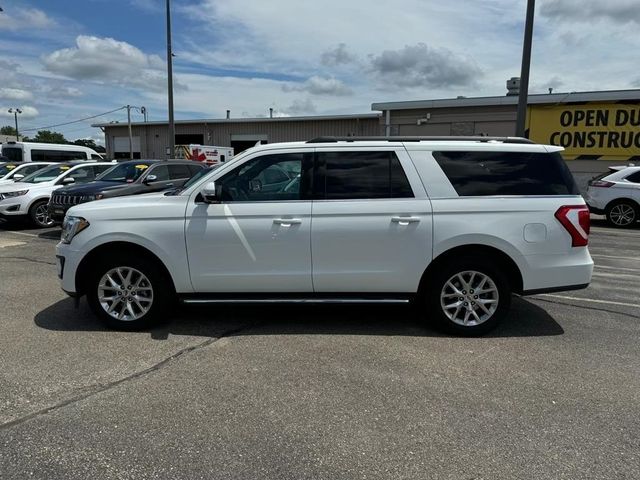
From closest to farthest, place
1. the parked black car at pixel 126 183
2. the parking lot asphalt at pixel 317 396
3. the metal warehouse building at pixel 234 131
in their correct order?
the parking lot asphalt at pixel 317 396, the parked black car at pixel 126 183, the metal warehouse building at pixel 234 131

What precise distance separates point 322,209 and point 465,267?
1424 millimetres

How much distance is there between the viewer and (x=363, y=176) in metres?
4.80

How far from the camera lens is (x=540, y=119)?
63.6ft

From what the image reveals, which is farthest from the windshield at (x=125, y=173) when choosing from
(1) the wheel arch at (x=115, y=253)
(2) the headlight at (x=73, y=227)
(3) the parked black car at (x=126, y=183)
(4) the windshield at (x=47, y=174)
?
(1) the wheel arch at (x=115, y=253)

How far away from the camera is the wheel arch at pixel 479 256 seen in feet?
15.5

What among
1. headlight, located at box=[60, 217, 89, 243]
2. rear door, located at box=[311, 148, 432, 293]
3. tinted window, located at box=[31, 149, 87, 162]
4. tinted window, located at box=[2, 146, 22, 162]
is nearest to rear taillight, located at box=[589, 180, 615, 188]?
rear door, located at box=[311, 148, 432, 293]

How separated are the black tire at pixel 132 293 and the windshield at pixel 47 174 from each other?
984 centimetres

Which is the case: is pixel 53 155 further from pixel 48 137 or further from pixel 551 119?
pixel 48 137

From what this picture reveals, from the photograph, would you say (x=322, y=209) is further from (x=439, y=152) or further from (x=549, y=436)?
(x=549, y=436)

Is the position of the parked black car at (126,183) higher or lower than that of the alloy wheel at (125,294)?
higher

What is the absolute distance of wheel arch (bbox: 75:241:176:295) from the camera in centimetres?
481

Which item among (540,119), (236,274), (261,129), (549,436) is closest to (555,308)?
(549,436)

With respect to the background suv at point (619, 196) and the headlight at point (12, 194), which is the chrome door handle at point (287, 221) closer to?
the headlight at point (12, 194)

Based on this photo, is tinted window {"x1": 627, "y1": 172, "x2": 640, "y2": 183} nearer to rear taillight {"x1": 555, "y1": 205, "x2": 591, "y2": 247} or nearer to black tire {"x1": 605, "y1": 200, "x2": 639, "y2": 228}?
black tire {"x1": 605, "y1": 200, "x2": 639, "y2": 228}
